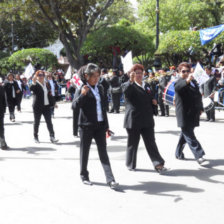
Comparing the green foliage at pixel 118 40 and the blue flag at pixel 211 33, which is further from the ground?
the green foliage at pixel 118 40

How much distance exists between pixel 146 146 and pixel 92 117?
1.22 meters

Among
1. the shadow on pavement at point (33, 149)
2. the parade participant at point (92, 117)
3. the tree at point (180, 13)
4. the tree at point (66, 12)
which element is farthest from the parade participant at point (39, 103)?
the tree at point (180, 13)

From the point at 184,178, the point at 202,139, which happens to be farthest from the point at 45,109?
the point at 184,178

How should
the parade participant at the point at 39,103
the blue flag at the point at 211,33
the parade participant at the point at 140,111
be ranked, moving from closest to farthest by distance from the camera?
the parade participant at the point at 140,111 < the parade participant at the point at 39,103 < the blue flag at the point at 211,33

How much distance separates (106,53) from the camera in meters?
28.4

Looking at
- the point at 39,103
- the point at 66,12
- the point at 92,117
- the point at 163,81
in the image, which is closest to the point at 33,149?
the point at 39,103

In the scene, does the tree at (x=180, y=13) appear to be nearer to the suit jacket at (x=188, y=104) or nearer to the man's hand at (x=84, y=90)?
the suit jacket at (x=188, y=104)

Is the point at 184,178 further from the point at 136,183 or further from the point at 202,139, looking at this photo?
the point at 202,139

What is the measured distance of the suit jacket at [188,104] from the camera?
21.0ft

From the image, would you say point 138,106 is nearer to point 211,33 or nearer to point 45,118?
point 45,118

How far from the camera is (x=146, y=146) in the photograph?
6121 mm

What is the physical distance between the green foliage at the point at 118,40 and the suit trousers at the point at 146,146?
1887 centimetres

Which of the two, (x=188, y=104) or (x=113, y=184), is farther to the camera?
(x=188, y=104)

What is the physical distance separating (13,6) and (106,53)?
8.74m
